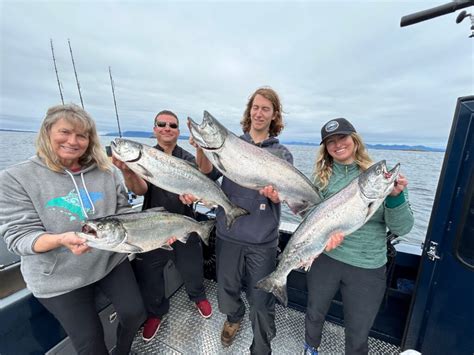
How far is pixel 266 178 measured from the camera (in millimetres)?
2357

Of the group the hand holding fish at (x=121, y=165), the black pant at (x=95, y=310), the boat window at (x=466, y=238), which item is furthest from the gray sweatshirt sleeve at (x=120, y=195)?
the boat window at (x=466, y=238)

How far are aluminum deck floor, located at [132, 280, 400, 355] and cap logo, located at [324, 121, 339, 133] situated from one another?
2.80m

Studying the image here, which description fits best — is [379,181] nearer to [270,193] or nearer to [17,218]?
[270,193]

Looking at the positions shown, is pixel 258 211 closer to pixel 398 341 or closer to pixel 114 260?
pixel 114 260

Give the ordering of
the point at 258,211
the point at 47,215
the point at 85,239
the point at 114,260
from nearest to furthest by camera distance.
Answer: the point at 85,239, the point at 47,215, the point at 114,260, the point at 258,211

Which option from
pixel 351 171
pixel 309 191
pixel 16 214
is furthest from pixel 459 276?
pixel 16 214

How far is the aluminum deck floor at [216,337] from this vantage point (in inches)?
113

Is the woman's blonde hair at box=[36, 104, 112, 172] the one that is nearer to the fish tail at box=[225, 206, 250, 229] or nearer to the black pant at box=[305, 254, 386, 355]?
the fish tail at box=[225, 206, 250, 229]

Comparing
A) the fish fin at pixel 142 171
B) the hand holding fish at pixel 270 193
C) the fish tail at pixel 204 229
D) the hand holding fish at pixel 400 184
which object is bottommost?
the fish tail at pixel 204 229

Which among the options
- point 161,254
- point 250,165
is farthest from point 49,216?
point 250,165

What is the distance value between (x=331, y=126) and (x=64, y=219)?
2667 millimetres

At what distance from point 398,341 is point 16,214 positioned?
442 cm

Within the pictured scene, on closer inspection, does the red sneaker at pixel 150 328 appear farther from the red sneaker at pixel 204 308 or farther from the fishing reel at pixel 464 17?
the fishing reel at pixel 464 17

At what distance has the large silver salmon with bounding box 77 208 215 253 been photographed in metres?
1.82
